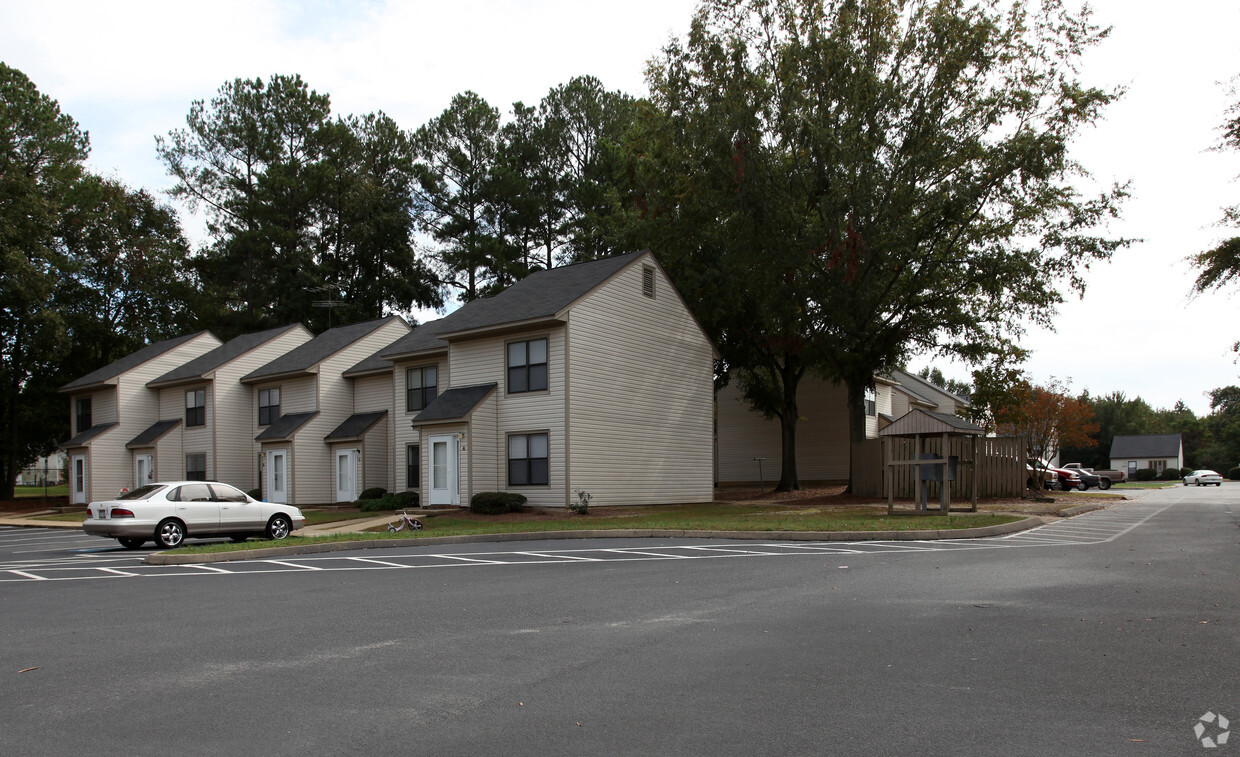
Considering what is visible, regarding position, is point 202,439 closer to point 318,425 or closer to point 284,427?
point 284,427

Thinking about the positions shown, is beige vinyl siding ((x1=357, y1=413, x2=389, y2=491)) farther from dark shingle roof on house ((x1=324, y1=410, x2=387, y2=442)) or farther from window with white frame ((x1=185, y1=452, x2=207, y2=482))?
window with white frame ((x1=185, y1=452, x2=207, y2=482))

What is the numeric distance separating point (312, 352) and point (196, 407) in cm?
654

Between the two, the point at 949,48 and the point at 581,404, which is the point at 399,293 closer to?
the point at 581,404

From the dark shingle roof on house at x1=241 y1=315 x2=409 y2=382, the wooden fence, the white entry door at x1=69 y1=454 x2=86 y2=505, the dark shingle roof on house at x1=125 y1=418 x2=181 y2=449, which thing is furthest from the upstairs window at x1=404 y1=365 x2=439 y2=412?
the white entry door at x1=69 y1=454 x2=86 y2=505

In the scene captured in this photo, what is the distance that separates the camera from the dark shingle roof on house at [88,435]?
142ft

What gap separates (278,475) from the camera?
3769cm

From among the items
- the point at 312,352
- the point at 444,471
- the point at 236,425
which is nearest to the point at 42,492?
the point at 236,425

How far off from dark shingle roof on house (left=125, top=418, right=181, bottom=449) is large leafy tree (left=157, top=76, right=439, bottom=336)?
610 inches

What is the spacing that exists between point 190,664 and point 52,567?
11.4m

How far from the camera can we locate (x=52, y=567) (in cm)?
1664

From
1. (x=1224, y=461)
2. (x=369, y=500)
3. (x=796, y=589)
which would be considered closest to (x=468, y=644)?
(x=796, y=589)

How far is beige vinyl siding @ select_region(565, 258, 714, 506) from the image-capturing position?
95.3ft

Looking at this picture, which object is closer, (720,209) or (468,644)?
(468,644)

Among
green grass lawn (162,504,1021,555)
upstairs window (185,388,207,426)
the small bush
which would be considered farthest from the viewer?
upstairs window (185,388,207,426)
